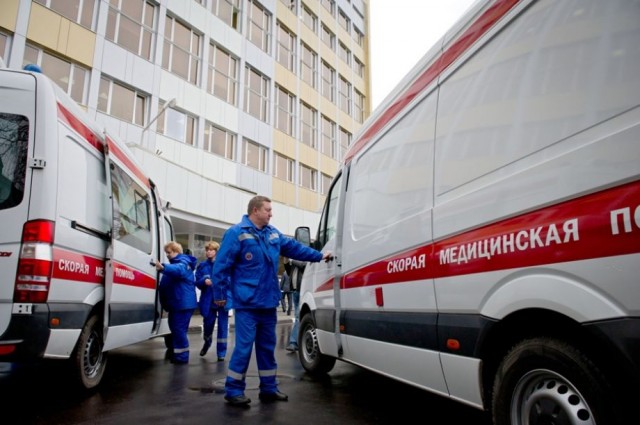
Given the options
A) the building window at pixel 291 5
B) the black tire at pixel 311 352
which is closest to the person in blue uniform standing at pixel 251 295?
the black tire at pixel 311 352

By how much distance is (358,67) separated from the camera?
2914 cm

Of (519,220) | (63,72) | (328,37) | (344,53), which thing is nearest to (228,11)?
(63,72)

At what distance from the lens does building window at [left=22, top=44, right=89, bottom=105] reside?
12.0 metres

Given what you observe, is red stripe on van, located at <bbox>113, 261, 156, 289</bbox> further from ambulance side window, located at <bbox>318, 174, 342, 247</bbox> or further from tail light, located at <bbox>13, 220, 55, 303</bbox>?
ambulance side window, located at <bbox>318, 174, 342, 247</bbox>

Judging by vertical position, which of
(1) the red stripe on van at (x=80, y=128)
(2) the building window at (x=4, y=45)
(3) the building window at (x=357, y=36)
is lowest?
(1) the red stripe on van at (x=80, y=128)

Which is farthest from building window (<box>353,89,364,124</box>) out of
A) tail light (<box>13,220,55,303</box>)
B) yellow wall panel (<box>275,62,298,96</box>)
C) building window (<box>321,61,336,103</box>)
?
tail light (<box>13,220,55,303</box>)

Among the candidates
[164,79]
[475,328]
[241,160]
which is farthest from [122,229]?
[241,160]

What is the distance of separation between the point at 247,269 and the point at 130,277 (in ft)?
5.14

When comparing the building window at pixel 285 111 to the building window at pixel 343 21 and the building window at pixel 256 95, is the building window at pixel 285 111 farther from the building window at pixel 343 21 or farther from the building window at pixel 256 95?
the building window at pixel 343 21

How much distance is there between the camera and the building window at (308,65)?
23219 mm

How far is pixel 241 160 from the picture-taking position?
18.0m

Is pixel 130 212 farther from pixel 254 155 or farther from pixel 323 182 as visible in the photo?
pixel 323 182

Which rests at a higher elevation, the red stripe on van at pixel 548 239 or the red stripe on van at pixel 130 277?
the red stripe on van at pixel 548 239

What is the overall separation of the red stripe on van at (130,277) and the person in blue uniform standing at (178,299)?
0.95 feet
